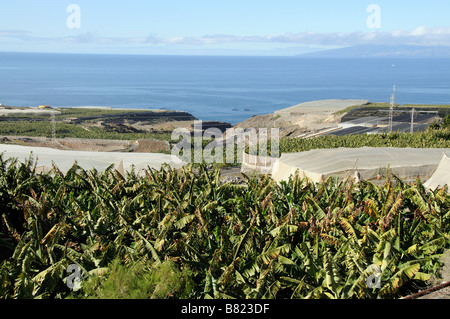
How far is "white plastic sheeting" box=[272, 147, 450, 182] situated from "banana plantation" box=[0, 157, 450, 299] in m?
7.51

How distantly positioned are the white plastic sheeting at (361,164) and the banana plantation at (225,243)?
751 cm

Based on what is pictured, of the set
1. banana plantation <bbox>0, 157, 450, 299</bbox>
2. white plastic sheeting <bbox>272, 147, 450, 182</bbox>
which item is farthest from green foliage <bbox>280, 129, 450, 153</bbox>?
banana plantation <bbox>0, 157, 450, 299</bbox>

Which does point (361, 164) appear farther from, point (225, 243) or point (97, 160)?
point (97, 160)

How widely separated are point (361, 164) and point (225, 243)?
1489cm

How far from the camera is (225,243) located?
1052 centimetres

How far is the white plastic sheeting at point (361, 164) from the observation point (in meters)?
22.9

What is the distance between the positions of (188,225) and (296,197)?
376 cm

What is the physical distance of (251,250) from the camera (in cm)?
1058

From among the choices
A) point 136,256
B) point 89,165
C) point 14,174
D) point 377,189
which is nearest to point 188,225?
point 136,256

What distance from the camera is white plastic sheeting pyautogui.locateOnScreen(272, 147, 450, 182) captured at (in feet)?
75.0

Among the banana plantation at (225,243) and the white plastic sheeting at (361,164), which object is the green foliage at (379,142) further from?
the banana plantation at (225,243)

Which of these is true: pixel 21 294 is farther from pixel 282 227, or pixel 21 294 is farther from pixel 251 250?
pixel 282 227

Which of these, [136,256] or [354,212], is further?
[354,212]
